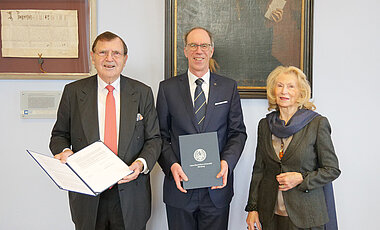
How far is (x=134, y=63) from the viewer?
2.62 metres

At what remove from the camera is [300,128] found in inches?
69.6

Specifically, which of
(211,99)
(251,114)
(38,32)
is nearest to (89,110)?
(211,99)

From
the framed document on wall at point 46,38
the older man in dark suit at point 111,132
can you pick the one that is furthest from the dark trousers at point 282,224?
the framed document on wall at point 46,38

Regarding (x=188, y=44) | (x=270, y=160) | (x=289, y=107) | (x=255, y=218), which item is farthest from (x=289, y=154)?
(x=188, y=44)

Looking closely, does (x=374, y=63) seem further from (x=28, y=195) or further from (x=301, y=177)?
(x=28, y=195)

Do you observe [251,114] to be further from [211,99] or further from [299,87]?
[299,87]

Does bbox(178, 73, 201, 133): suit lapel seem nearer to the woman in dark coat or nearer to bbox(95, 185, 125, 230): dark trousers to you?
the woman in dark coat

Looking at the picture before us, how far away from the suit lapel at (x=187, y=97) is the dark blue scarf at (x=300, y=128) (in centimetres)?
46

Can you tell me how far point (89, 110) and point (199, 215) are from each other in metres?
0.94

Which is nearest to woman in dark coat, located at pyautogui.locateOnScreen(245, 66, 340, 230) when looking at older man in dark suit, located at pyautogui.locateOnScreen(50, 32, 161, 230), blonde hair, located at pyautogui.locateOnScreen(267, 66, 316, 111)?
blonde hair, located at pyautogui.locateOnScreen(267, 66, 316, 111)

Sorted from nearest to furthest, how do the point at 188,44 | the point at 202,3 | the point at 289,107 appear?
1. the point at 289,107
2. the point at 188,44
3. the point at 202,3

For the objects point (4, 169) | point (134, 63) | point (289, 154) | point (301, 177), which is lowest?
point (4, 169)

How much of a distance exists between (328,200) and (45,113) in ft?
6.88

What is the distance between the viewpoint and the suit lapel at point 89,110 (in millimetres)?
1859
